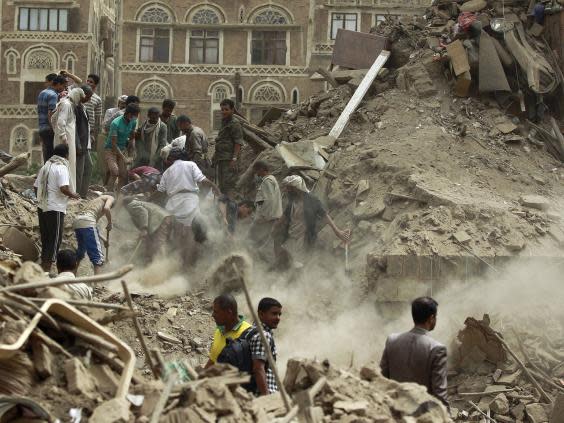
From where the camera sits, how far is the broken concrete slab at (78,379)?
5277mm

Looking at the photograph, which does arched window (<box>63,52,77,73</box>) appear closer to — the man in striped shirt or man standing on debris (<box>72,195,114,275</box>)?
the man in striped shirt

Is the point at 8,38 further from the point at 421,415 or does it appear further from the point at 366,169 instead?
the point at 421,415

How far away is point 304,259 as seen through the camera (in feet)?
44.1

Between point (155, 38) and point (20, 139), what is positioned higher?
point (155, 38)

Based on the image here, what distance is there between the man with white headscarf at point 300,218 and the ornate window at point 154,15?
1364 inches

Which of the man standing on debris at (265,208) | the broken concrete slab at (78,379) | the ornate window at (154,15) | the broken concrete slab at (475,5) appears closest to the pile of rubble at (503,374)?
the man standing on debris at (265,208)

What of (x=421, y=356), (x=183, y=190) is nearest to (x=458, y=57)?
(x=183, y=190)

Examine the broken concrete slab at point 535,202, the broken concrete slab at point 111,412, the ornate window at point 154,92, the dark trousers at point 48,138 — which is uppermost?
the dark trousers at point 48,138

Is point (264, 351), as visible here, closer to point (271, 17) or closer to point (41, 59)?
point (41, 59)

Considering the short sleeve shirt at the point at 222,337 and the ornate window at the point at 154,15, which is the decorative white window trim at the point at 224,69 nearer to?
the ornate window at the point at 154,15

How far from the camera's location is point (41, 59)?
46.1 m

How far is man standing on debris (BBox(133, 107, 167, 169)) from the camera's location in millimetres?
14508

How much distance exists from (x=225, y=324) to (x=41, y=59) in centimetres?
4084

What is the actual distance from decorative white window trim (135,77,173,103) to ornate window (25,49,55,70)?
3.66 meters
